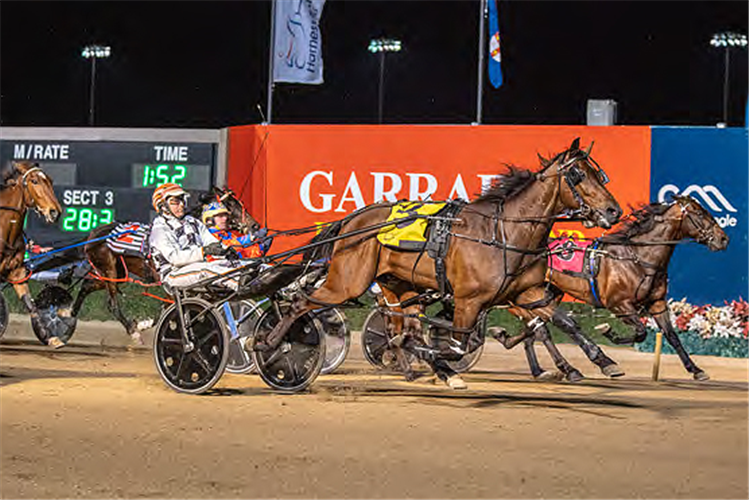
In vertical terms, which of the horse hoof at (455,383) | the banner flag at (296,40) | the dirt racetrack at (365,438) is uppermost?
the banner flag at (296,40)

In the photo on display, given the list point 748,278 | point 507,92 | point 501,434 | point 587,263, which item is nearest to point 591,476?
point 501,434

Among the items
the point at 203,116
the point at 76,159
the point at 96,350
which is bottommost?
the point at 96,350

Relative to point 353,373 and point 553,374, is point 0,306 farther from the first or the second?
point 553,374

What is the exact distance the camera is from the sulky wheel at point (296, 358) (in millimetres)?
10406

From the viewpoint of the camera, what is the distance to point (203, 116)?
4603cm

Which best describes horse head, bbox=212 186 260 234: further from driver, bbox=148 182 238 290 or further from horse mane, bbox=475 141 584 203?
horse mane, bbox=475 141 584 203

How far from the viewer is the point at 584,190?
10266mm

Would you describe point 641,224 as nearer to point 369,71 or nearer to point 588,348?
point 588,348

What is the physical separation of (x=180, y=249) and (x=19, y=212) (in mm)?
3275

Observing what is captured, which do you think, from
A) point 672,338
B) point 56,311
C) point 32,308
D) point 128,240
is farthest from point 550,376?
point 56,311

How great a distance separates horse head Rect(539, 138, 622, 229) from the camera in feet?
33.3

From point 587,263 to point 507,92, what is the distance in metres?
31.6

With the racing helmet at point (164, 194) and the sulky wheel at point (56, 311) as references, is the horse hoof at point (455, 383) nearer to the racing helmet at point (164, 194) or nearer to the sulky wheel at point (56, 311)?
the racing helmet at point (164, 194)

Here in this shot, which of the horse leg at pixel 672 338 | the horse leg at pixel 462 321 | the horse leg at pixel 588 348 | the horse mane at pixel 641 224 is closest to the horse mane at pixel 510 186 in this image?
the horse leg at pixel 462 321
